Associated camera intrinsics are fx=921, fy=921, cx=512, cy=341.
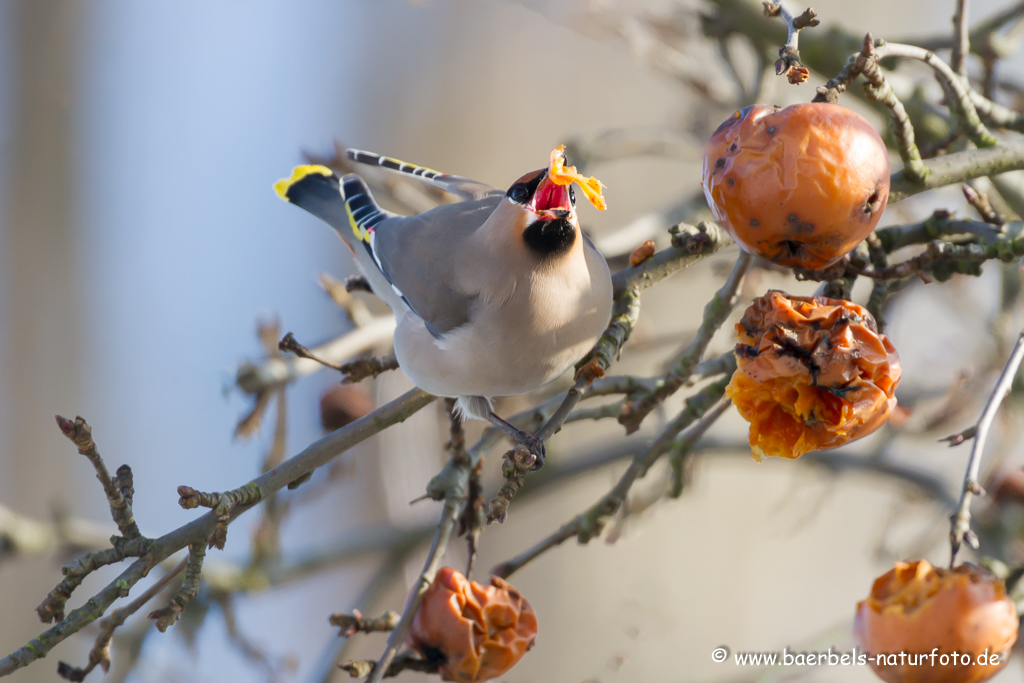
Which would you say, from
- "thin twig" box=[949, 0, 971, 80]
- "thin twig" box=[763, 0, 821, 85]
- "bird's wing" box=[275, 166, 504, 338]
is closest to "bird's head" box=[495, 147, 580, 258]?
"bird's wing" box=[275, 166, 504, 338]

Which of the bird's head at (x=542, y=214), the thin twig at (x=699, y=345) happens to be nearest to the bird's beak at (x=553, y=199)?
the bird's head at (x=542, y=214)

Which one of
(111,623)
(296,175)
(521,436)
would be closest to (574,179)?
(521,436)

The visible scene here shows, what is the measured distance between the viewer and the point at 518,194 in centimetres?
177

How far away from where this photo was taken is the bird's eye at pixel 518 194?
68.9 inches

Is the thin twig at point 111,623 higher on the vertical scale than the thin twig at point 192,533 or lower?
lower

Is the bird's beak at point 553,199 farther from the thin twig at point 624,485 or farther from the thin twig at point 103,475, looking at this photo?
the thin twig at point 103,475

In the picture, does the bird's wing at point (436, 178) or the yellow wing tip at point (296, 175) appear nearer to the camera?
the bird's wing at point (436, 178)

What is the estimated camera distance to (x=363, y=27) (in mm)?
5633

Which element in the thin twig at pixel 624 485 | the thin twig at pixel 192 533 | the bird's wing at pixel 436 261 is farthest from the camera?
the bird's wing at pixel 436 261

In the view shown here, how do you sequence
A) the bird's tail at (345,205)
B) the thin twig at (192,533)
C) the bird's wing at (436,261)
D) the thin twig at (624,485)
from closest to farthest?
1. the thin twig at (192,533)
2. the thin twig at (624,485)
3. the bird's wing at (436,261)
4. the bird's tail at (345,205)

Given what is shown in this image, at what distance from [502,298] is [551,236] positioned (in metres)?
0.16

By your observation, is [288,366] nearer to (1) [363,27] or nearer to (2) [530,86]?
(2) [530,86]

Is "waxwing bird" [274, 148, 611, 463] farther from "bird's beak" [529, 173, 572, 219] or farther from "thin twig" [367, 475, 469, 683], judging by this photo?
"thin twig" [367, 475, 469, 683]

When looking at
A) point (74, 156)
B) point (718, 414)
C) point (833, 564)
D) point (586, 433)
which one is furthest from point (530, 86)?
point (718, 414)
